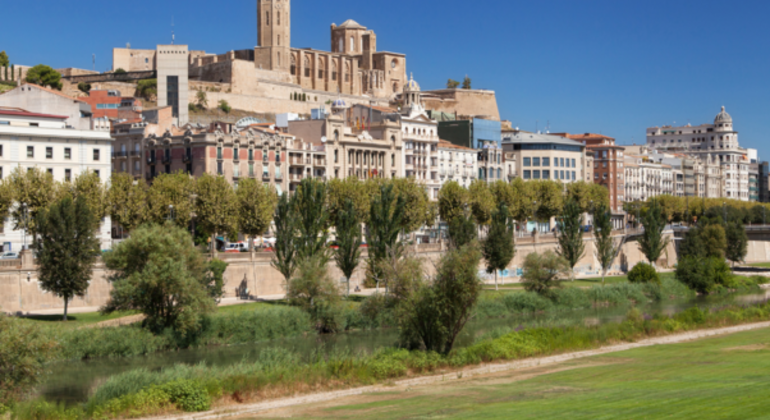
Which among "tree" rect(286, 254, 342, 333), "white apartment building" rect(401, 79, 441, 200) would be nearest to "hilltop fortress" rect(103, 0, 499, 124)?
"white apartment building" rect(401, 79, 441, 200)

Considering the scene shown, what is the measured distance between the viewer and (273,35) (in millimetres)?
163250

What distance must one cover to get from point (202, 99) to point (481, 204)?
5885 cm

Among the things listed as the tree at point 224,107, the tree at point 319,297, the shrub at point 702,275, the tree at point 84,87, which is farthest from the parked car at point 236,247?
the tree at point 84,87

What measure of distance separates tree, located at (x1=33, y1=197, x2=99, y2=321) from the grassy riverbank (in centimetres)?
1790

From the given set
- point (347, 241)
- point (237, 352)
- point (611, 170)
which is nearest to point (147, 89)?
point (611, 170)

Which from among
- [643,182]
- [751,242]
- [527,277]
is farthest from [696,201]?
[527,277]

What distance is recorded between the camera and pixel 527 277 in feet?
239

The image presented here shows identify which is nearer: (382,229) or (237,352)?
(237,352)

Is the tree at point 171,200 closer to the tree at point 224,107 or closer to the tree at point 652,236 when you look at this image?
the tree at point 652,236

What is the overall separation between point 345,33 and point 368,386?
153 metres

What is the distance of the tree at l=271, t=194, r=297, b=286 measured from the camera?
68188mm

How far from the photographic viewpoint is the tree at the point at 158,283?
52.2 metres

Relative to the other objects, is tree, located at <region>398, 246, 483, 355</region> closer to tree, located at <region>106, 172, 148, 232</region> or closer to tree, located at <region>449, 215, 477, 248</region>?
tree, located at <region>449, 215, 477, 248</region>

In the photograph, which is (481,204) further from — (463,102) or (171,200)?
(463,102)
